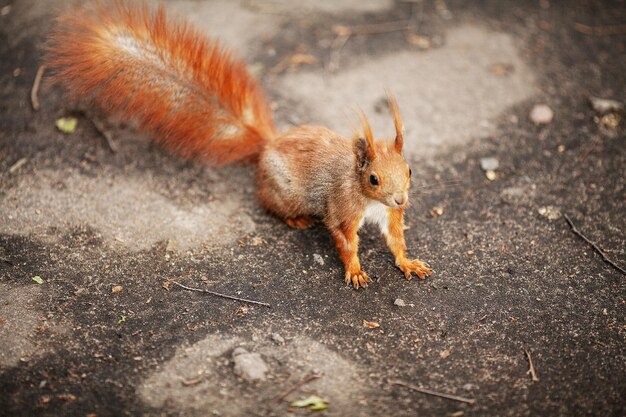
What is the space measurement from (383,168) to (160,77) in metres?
1.31

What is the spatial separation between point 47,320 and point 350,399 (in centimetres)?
137

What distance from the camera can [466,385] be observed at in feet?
7.75

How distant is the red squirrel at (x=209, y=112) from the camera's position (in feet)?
9.21

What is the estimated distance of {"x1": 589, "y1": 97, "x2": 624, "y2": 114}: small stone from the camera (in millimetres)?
3928

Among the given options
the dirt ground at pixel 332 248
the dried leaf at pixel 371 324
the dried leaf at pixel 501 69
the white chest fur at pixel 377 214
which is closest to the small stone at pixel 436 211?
the dirt ground at pixel 332 248

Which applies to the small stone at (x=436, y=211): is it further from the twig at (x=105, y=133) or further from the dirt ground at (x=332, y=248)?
the twig at (x=105, y=133)

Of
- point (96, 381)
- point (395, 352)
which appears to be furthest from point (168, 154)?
point (395, 352)

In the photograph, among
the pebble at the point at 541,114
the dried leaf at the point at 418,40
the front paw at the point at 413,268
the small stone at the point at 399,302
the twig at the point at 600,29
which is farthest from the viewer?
the twig at the point at 600,29

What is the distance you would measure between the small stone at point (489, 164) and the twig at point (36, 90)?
112 inches

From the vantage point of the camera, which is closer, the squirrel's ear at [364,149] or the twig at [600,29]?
the squirrel's ear at [364,149]

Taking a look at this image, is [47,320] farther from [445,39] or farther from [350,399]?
[445,39]

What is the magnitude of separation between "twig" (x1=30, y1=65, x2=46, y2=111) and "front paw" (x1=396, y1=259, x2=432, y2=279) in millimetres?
2516

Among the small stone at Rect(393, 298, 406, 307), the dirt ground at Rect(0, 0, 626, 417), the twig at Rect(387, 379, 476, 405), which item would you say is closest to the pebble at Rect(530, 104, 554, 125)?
the dirt ground at Rect(0, 0, 626, 417)

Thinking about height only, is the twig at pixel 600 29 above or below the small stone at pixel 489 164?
above
